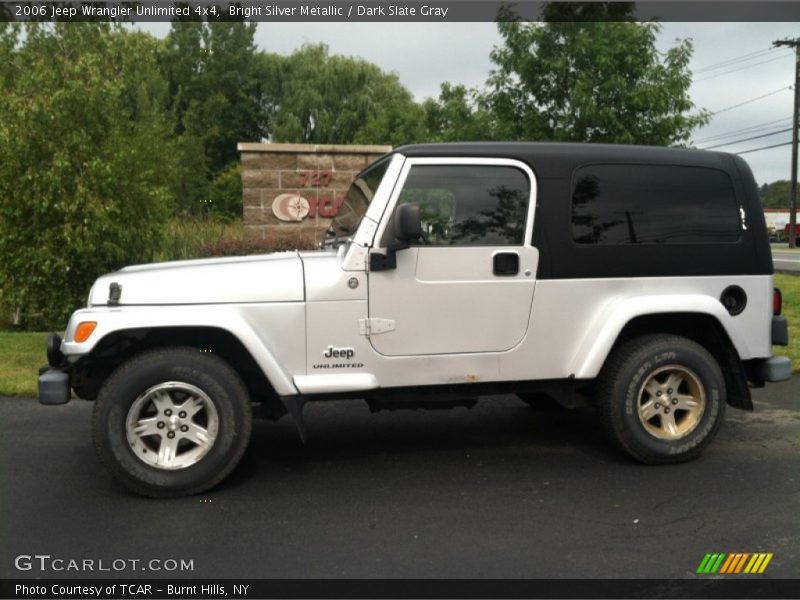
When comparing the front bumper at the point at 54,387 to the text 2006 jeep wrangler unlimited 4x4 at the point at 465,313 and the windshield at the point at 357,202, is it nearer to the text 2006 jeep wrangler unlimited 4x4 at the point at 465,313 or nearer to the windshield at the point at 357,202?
the text 2006 jeep wrangler unlimited 4x4 at the point at 465,313

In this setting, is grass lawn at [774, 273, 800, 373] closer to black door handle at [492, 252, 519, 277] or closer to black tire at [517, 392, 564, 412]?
black tire at [517, 392, 564, 412]

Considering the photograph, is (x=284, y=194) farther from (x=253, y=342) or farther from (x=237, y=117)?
(x=237, y=117)

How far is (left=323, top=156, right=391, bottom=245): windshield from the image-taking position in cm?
509

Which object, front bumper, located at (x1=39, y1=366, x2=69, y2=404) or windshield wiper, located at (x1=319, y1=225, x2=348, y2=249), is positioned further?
windshield wiper, located at (x1=319, y1=225, x2=348, y2=249)

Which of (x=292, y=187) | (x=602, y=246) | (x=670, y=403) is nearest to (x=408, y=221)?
(x=602, y=246)

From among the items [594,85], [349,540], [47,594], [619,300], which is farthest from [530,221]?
[594,85]

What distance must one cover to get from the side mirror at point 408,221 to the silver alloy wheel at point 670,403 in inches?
73.4

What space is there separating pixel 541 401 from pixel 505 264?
1634 millimetres

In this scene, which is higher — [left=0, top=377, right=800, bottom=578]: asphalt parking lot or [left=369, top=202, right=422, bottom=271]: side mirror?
[left=369, top=202, right=422, bottom=271]: side mirror

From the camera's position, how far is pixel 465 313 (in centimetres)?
484

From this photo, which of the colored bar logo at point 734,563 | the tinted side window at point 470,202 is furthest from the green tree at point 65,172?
the colored bar logo at point 734,563

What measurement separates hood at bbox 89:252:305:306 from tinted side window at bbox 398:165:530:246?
876mm

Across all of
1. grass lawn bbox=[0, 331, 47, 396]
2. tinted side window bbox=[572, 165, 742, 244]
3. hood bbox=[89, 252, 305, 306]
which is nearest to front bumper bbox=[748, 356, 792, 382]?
tinted side window bbox=[572, 165, 742, 244]

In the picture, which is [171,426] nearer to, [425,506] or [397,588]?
[425,506]
